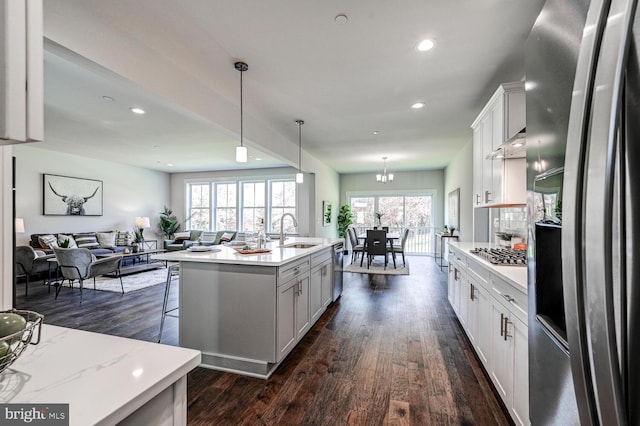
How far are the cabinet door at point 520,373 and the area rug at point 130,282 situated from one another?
4.81 metres

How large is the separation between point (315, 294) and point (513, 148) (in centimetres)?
235

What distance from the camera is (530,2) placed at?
6.05 ft

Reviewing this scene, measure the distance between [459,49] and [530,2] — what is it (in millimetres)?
594

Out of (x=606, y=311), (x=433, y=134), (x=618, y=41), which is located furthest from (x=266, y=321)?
(x=433, y=134)

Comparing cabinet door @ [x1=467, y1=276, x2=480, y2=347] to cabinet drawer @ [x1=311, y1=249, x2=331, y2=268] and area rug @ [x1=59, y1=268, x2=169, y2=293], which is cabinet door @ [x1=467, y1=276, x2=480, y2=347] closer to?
cabinet drawer @ [x1=311, y1=249, x2=331, y2=268]

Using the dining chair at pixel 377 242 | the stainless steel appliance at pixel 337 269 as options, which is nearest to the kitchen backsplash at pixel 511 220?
the stainless steel appliance at pixel 337 269

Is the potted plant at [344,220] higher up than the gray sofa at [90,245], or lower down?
higher up

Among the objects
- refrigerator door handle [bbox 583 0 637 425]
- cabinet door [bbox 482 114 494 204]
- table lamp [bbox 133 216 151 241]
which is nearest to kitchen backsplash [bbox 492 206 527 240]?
cabinet door [bbox 482 114 494 204]

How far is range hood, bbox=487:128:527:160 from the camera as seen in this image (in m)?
2.12

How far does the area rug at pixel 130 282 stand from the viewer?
491 centimetres

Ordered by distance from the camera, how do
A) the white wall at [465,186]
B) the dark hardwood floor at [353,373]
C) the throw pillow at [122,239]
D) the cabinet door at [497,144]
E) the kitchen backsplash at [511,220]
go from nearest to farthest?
the dark hardwood floor at [353,373], the cabinet door at [497,144], the kitchen backsplash at [511,220], the white wall at [465,186], the throw pillow at [122,239]

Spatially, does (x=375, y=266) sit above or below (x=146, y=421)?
below

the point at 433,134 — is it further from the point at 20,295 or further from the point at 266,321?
the point at 20,295

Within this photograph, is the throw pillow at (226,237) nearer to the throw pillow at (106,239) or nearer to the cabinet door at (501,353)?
the throw pillow at (106,239)
